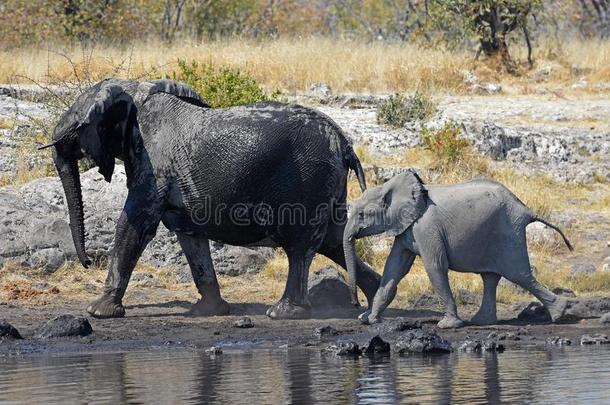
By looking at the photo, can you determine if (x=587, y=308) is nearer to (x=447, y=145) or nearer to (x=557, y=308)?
(x=557, y=308)

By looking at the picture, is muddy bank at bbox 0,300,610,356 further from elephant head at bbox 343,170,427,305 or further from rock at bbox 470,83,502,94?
rock at bbox 470,83,502,94

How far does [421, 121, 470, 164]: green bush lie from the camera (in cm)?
2047

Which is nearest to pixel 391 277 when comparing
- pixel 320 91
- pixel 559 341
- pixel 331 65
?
pixel 559 341

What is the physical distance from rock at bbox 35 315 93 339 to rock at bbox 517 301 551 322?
427 cm

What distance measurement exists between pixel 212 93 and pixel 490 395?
33.2ft

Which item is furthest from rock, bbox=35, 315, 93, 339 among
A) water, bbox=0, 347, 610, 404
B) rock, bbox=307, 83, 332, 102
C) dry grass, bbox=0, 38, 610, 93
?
rock, bbox=307, 83, 332, 102

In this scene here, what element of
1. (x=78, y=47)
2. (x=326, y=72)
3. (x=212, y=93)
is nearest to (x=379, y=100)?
(x=326, y=72)

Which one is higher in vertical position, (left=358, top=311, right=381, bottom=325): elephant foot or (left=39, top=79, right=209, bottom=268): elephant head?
(left=39, top=79, right=209, bottom=268): elephant head

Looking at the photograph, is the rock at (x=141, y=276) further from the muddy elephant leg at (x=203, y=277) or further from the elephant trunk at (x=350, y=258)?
the elephant trunk at (x=350, y=258)

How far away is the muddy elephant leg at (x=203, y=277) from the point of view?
1520 cm

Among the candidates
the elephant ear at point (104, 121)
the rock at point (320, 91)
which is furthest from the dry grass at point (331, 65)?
the elephant ear at point (104, 121)

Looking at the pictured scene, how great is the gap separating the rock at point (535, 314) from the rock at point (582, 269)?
2320 millimetres

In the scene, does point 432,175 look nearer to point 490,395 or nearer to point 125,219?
point 125,219

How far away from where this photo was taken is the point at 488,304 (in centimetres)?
1421
